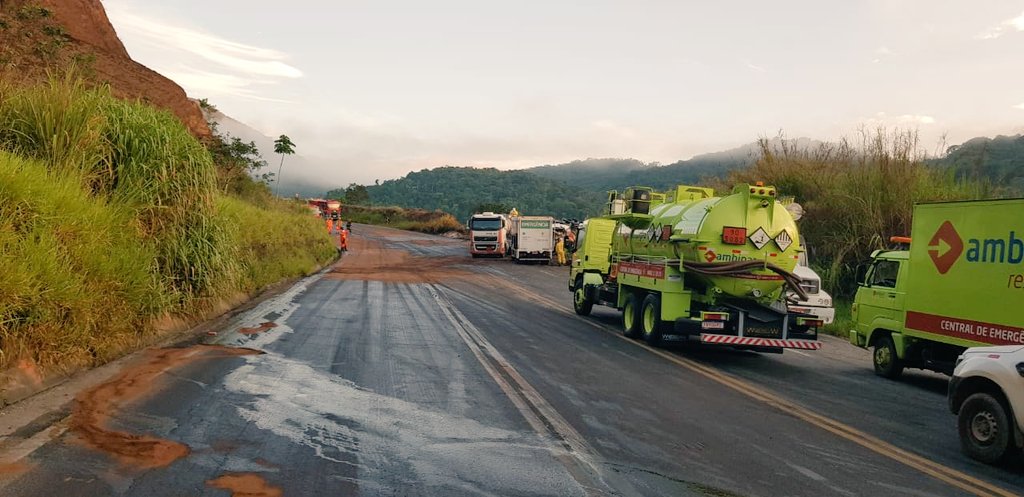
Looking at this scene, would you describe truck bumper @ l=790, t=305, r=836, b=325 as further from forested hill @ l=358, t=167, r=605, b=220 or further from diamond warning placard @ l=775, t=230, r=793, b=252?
forested hill @ l=358, t=167, r=605, b=220

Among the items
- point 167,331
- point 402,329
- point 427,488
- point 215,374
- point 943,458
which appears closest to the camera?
point 427,488

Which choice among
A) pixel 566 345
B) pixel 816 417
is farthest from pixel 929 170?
pixel 816 417

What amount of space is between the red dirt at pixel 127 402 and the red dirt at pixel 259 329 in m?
2.04

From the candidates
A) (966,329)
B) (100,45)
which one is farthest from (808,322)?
(100,45)

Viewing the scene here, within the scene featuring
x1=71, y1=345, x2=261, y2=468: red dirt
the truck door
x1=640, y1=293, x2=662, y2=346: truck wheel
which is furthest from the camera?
x1=640, y1=293, x2=662, y2=346: truck wheel

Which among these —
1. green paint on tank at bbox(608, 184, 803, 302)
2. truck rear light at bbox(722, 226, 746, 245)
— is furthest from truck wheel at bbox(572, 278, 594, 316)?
truck rear light at bbox(722, 226, 746, 245)

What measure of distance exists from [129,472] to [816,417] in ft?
22.4

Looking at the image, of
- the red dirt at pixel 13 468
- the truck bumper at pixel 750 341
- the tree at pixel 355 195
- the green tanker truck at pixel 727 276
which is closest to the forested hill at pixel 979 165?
the green tanker truck at pixel 727 276

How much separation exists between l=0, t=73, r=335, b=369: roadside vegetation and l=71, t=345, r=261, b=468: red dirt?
596 millimetres

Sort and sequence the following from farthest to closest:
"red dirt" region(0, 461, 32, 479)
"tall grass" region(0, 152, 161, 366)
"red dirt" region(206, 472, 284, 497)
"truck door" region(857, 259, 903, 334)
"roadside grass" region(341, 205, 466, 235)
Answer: "roadside grass" region(341, 205, 466, 235) < "truck door" region(857, 259, 903, 334) < "tall grass" region(0, 152, 161, 366) < "red dirt" region(0, 461, 32, 479) < "red dirt" region(206, 472, 284, 497)

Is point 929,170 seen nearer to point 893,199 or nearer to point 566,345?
point 893,199

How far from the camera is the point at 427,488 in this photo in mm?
5074

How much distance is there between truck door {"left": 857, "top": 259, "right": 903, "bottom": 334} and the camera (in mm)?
11344

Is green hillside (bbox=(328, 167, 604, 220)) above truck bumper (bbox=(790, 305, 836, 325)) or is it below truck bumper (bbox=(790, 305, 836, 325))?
above
